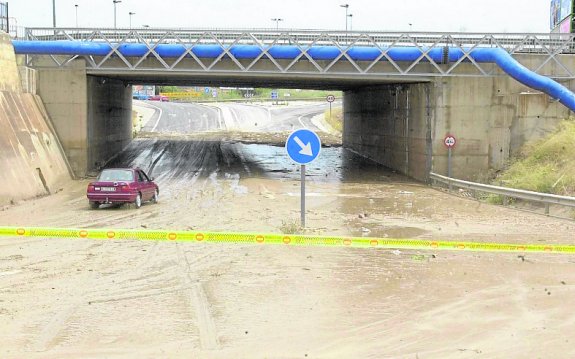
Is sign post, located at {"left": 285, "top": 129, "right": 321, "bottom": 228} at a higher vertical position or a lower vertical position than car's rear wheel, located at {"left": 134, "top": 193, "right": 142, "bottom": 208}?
higher

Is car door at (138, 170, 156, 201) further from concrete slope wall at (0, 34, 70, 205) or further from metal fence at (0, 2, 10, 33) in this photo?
metal fence at (0, 2, 10, 33)

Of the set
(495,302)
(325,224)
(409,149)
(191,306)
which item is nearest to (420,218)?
(325,224)

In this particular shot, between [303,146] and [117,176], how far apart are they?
32.6 feet

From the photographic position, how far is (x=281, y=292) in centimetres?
948

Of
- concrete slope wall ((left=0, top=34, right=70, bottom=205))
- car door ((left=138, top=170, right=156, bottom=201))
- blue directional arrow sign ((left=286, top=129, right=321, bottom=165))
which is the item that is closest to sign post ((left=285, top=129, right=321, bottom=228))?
blue directional arrow sign ((left=286, top=129, right=321, bottom=165))

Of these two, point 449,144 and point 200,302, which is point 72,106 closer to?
point 449,144

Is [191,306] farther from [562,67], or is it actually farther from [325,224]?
[562,67]

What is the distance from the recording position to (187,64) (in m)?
31.5

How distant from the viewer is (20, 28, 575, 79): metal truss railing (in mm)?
30250

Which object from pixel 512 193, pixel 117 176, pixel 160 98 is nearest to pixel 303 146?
pixel 117 176

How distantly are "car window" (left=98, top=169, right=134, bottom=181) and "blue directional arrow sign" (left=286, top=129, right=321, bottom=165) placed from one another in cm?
956

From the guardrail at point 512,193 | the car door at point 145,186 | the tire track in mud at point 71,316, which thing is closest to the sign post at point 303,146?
the tire track in mud at point 71,316

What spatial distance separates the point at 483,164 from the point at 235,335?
2634cm

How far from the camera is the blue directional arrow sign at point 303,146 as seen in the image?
523 inches
